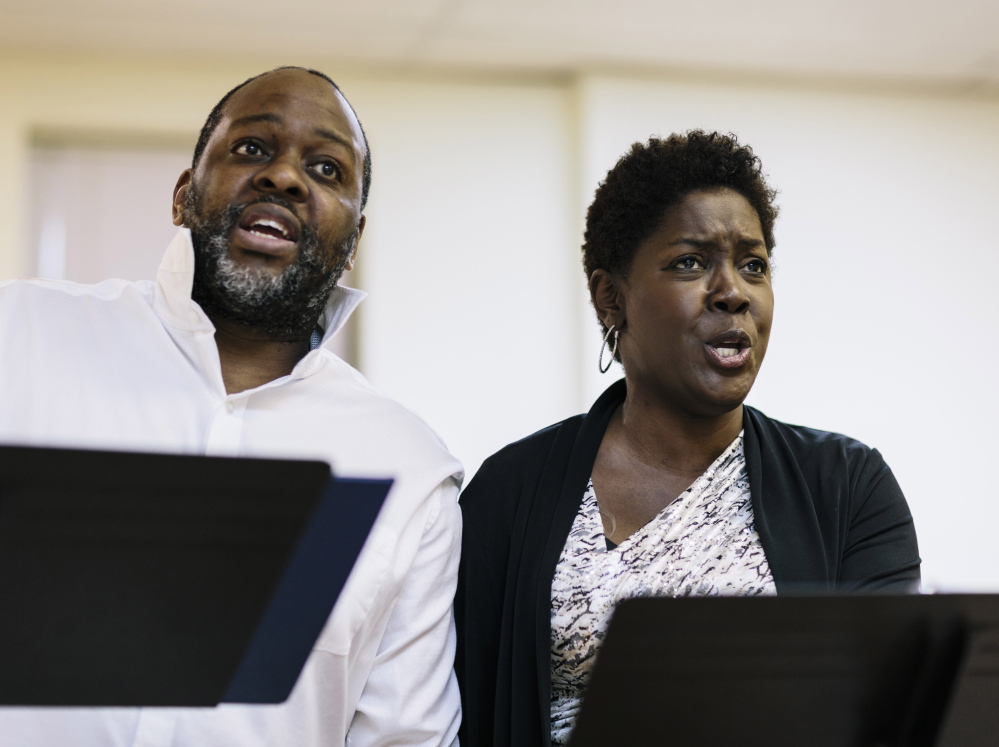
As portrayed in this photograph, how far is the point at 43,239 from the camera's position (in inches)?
166

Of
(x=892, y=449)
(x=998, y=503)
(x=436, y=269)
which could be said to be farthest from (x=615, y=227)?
(x=998, y=503)

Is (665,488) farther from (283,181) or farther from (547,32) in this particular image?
(547,32)

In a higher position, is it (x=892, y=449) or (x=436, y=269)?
(x=436, y=269)

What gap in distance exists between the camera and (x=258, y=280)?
1617mm

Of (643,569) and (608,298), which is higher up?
(608,298)

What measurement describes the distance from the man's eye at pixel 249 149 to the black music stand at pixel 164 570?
3.20 feet

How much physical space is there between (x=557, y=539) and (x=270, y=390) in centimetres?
52

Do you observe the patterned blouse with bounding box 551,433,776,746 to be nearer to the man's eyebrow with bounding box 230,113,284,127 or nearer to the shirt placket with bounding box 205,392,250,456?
the shirt placket with bounding box 205,392,250,456

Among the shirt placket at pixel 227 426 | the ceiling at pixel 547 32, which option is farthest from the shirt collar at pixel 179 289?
the ceiling at pixel 547 32

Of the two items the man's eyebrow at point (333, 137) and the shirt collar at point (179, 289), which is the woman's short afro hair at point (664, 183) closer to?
the man's eyebrow at point (333, 137)

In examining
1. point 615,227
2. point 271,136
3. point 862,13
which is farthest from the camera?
point 862,13

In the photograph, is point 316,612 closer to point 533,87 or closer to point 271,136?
point 271,136

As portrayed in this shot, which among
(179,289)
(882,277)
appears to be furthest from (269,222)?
(882,277)

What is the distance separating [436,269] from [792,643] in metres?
3.56
